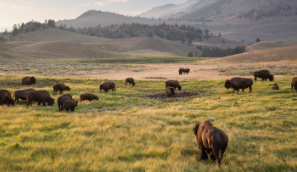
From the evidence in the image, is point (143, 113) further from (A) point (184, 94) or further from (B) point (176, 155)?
(A) point (184, 94)

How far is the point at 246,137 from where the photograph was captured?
384 inches

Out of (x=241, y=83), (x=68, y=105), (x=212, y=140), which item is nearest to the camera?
(x=212, y=140)

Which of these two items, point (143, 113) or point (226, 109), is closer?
point (143, 113)

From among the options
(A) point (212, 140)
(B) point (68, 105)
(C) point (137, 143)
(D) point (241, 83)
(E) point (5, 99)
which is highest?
Result: (D) point (241, 83)

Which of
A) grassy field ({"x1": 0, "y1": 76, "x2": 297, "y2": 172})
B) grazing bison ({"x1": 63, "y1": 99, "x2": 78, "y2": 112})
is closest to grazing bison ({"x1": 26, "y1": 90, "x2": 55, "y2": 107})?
grassy field ({"x1": 0, "y1": 76, "x2": 297, "y2": 172})

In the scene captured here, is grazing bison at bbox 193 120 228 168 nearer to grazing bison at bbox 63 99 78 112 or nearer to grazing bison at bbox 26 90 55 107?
grazing bison at bbox 63 99 78 112

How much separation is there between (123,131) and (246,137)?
534cm

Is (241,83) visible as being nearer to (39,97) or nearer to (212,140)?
(212,140)

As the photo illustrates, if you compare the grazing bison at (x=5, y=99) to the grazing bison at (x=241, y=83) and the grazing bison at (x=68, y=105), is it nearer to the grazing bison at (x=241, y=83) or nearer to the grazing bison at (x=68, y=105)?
the grazing bison at (x=68, y=105)

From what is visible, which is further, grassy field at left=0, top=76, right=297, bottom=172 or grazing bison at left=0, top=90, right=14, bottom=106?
grazing bison at left=0, top=90, right=14, bottom=106

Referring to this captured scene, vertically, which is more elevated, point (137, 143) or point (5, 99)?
point (5, 99)

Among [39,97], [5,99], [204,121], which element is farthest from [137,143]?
[5,99]

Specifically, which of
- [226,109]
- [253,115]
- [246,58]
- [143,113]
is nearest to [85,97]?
[143,113]

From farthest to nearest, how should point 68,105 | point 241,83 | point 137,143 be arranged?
1. point 241,83
2. point 68,105
3. point 137,143
